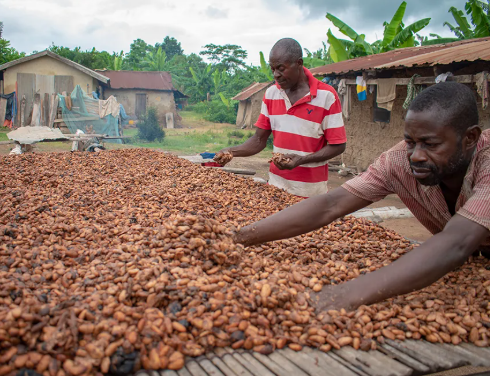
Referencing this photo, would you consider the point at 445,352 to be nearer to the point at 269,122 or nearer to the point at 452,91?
the point at 452,91

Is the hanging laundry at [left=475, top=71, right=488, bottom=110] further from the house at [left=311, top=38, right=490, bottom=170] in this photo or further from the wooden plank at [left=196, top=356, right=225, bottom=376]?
the wooden plank at [left=196, top=356, right=225, bottom=376]

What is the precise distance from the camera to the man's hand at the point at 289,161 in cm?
303

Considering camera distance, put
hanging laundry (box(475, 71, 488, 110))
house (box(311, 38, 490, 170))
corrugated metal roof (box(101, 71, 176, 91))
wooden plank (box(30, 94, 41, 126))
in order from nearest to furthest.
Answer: hanging laundry (box(475, 71, 488, 110)) → house (box(311, 38, 490, 170)) → wooden plank (box(30, 94, 41, 126)) → corrugated metal roof (box(101, 71, 176, 91))

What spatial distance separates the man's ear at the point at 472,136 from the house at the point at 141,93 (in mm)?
22037

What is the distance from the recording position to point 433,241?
1613 mm

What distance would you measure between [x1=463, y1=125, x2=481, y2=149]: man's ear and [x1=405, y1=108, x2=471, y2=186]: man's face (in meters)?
0.03

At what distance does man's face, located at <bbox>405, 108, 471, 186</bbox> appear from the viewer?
1.66 m

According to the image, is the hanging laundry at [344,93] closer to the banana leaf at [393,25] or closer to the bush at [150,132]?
the banana leaf at [393,25]

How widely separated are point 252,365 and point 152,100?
23.4m

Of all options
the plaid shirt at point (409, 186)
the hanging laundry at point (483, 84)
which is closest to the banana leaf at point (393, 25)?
the hanging laundry at point (483, 84)

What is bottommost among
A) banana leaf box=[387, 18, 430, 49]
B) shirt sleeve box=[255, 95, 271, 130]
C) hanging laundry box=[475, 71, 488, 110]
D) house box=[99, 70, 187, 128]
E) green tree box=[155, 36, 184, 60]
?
shirt sleeve box=[255, 95, 271, 130]

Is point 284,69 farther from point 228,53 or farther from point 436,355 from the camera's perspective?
point 228,53

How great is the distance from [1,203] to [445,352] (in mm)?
2859

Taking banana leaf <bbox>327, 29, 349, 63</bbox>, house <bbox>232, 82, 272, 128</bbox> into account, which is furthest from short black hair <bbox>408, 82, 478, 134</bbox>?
house <bbox>232, 82, 272, 128</bbox>
